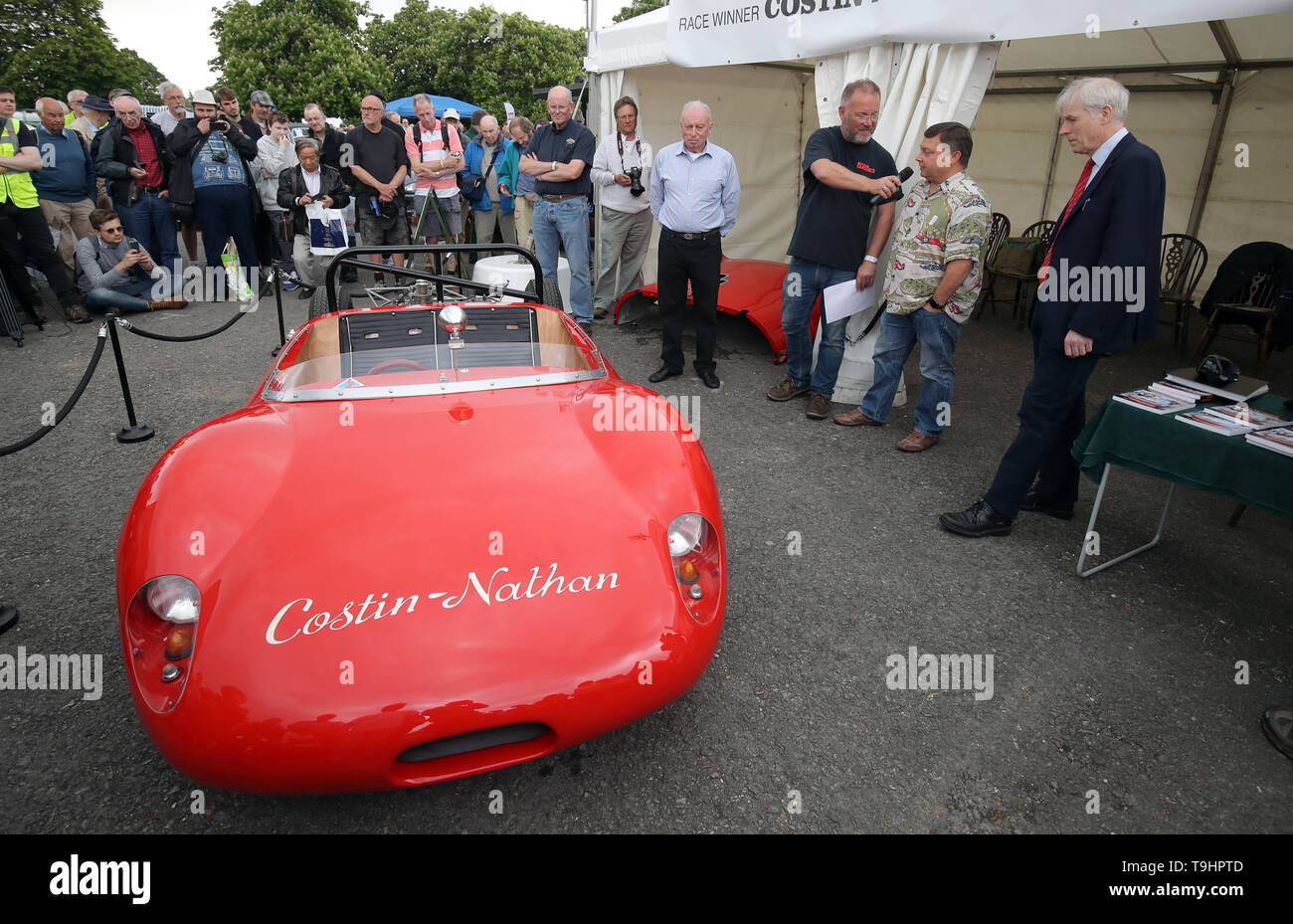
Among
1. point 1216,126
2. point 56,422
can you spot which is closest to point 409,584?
point 56,422

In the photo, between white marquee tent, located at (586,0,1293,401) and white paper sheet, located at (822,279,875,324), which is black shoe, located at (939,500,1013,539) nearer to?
white paper sheet, located at (822,279,875,324)

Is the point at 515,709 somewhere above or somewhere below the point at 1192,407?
below

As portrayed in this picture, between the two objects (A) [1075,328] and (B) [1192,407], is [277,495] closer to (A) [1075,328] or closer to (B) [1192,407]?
(A) [1075,328]

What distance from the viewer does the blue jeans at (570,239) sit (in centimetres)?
663

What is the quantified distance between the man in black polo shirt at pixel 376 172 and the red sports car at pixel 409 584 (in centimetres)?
601

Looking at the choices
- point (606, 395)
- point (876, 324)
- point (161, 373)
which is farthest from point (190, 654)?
point (161, 373)

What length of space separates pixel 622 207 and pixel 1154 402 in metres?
4.96

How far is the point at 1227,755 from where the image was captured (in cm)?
230

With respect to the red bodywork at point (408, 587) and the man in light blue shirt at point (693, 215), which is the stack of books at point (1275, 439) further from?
the man in light blue shirt at point (693, 215)

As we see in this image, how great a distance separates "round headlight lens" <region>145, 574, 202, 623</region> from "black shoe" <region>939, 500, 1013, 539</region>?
10.4 feet

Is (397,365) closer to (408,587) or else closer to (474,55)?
(408,587)

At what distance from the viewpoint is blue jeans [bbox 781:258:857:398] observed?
194 inches

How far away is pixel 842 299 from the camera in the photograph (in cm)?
482
